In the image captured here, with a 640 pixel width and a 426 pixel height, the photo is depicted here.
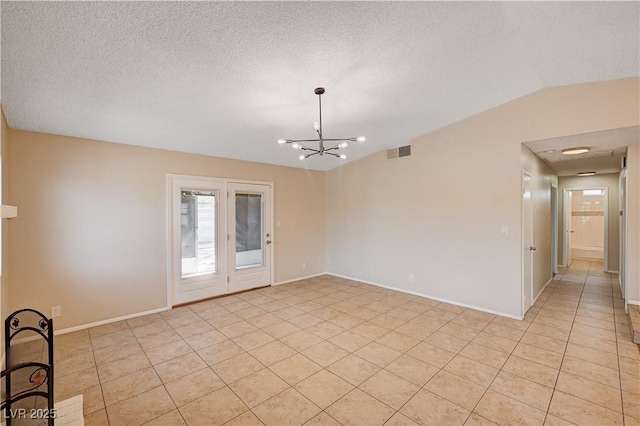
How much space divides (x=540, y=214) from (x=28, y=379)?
7.04 m

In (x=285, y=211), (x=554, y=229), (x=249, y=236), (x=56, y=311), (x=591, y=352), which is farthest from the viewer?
(x=554, y=229)

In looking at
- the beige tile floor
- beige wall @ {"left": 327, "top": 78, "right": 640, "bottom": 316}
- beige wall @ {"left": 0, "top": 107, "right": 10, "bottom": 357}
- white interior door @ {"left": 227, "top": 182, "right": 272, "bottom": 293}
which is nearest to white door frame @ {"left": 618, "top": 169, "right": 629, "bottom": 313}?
the beige tile floor

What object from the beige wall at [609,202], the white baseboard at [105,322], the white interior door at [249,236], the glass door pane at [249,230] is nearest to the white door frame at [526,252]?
the beige wall at [609,202]

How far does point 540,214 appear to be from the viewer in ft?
16.1

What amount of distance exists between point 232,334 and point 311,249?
3188 mm

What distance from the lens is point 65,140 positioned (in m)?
3.56

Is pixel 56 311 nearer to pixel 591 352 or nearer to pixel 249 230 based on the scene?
pixel 249 230

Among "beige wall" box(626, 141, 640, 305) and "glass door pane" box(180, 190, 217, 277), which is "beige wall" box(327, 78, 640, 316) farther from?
"glass door pane" box(180, 190, 217, 277)

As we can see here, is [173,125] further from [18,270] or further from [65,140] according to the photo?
[18,270]

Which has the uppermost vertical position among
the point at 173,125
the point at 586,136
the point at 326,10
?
the point at 326,10

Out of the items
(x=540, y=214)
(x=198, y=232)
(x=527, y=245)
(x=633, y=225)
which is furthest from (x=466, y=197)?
(x=198, y=232)

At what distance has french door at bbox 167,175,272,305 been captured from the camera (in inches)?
176

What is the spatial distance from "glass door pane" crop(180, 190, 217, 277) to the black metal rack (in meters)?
1.88

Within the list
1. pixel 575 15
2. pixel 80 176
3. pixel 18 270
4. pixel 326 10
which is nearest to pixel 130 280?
pixel 18 270
